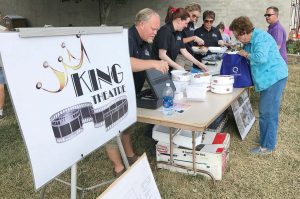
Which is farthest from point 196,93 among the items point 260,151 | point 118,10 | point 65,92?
point 118,10

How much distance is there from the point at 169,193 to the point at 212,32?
296 cm

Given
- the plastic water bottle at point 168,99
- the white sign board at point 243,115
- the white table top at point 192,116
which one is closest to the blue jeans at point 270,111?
the white sign board at point 243,115

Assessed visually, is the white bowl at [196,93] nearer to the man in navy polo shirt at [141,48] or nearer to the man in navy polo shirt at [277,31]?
the man in navy polo shirt at [141,48]

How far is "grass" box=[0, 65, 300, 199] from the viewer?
101 inches

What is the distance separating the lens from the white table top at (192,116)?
211 centimetres

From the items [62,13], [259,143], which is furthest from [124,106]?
[62,13]

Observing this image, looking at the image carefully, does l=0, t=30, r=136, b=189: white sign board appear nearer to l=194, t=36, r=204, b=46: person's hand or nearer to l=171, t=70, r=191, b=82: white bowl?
l=171, t=70, r=191, b=82: white bowl

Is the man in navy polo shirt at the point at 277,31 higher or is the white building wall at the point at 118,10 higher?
the white building wall at the point at 118,10

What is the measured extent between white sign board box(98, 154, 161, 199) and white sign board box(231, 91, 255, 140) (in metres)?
2.05

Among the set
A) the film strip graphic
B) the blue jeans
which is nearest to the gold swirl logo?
the film strip graphic

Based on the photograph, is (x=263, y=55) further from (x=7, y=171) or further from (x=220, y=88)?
(x=7, y=171)

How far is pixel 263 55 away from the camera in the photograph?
2752mm

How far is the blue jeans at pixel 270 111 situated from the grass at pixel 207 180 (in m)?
0.16

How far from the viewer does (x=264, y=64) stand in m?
2.87
